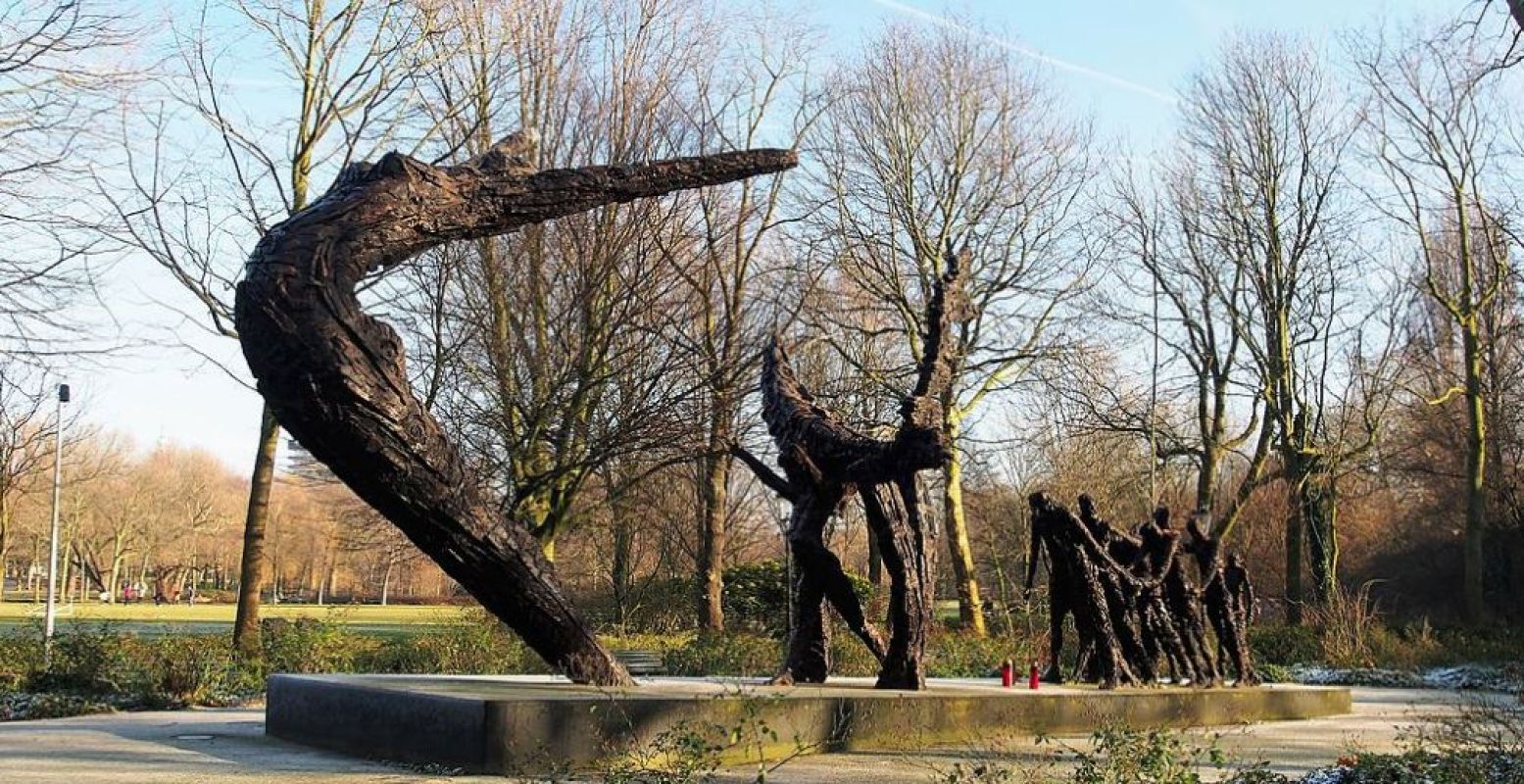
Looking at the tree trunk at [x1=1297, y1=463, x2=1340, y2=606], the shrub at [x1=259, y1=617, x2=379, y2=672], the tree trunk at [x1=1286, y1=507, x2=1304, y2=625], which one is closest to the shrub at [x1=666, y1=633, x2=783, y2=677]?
the shrub at [x1=259, y1=617, x2=379, y2=672]

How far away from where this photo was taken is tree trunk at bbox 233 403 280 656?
17078 mm

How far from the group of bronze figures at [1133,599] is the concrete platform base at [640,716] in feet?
1.88

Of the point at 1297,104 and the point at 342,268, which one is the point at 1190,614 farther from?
the point at 1297,104

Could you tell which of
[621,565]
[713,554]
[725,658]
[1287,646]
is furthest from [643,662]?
[1287,646]

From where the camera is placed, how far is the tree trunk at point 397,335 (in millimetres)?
7680

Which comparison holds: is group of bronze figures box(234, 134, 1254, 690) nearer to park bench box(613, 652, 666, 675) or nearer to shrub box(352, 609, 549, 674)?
shrub box(352, 609, 549, 674)

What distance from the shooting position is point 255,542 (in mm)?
17422

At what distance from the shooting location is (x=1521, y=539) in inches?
1141

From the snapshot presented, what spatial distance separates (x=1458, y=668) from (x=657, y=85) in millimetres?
15876

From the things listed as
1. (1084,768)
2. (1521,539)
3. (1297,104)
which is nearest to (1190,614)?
(1084,768)

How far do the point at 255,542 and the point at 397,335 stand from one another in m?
10.6

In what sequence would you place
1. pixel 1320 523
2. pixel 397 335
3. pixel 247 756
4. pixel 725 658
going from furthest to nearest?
pixel 1320 523
pixel 725 658
pixel 247 756
pixel 397 335

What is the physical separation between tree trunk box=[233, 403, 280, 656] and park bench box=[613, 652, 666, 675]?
15.5 ft

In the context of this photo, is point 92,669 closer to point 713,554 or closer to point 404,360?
point 404,360
